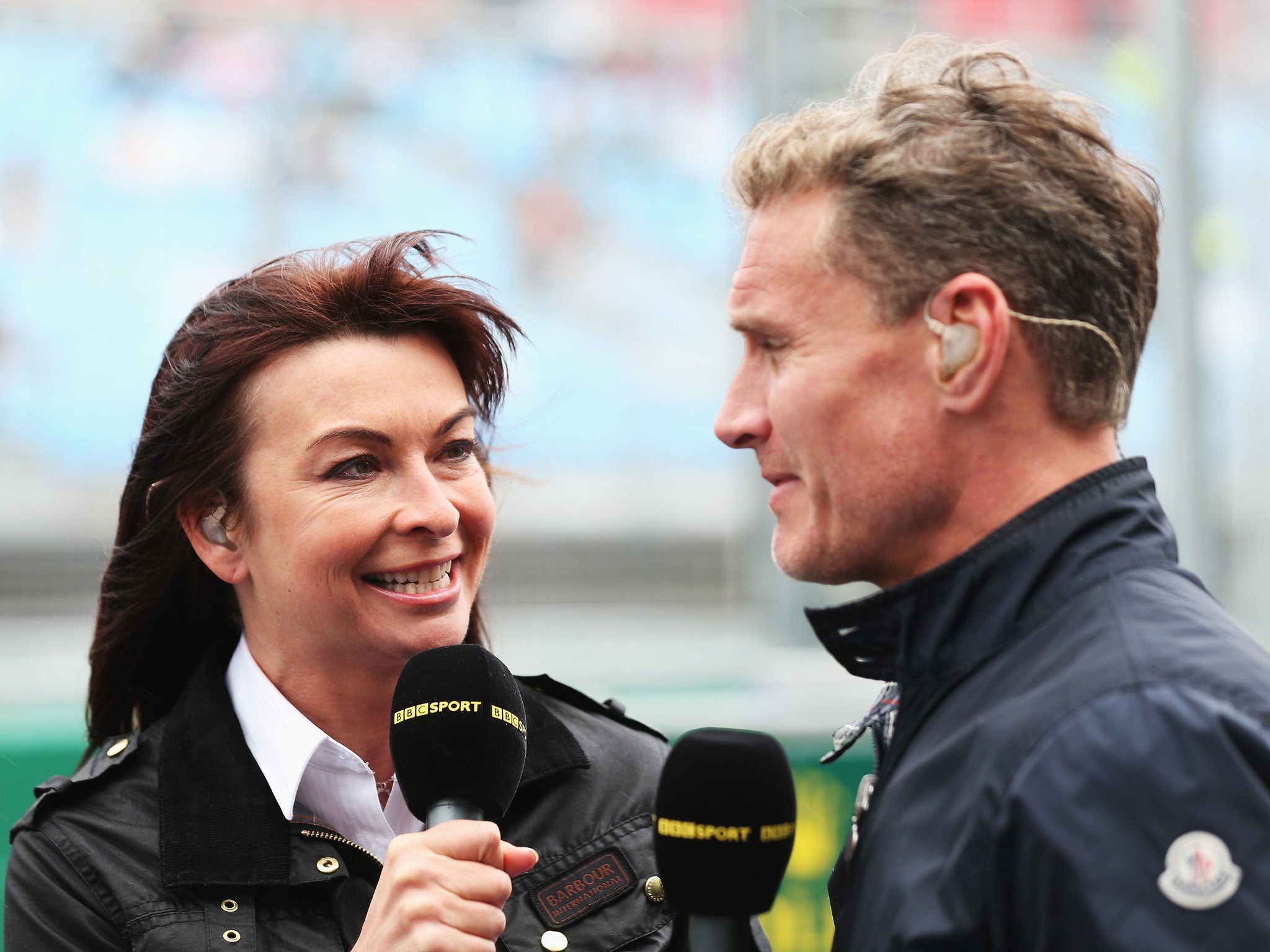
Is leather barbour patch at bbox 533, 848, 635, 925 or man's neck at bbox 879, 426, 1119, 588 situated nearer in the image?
man's neck at bbox 879, 426, 1119, 588

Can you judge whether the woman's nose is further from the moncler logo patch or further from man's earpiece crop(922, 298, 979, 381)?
the moncler logo patch

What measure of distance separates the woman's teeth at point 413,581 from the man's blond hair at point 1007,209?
102cm

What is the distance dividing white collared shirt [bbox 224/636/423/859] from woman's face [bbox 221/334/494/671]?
125 millimetres

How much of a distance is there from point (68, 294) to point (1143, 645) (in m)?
4.58

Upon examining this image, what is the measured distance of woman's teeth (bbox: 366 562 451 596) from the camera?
8.47 feet

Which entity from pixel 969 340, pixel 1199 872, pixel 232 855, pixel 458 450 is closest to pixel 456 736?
pixel 232 855

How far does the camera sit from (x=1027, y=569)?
175cm

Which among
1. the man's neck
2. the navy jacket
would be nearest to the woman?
the navy jacket

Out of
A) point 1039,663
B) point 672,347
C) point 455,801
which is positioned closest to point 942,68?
point 1039,663

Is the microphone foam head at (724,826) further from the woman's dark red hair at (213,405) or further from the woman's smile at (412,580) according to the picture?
the woman's dark red hair at (213,405)

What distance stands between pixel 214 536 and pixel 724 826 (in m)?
1.35

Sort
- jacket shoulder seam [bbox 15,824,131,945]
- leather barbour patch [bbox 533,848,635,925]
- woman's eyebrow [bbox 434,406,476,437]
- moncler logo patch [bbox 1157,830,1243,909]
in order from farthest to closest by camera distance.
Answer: woman's eyebrow [bbox 434,406,476,437], leather barbour patch [bbox 533,848,635,925], jacket shoulder seam [bbox 15,824,131,945], moncler logo patch [bbox 1157,830,1243,909]

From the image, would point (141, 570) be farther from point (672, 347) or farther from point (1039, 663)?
point (672, 347)

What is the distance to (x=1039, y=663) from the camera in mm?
1656
